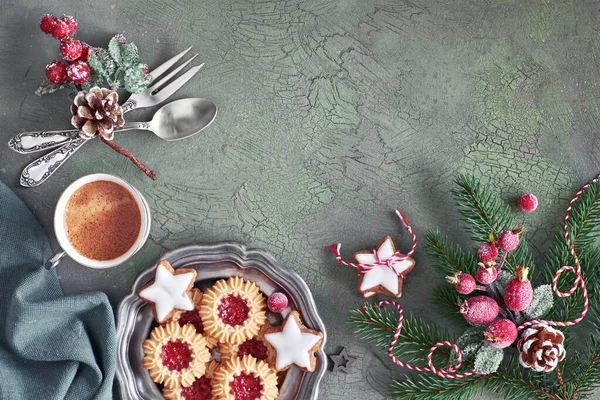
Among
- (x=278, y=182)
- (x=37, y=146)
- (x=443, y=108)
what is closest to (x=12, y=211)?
(x=37, y=146)

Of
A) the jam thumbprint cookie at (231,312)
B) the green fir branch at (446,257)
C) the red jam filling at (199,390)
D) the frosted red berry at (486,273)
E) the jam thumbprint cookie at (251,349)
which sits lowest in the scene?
the red jam filling at (199,390)

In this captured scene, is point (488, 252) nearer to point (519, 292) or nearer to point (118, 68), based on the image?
point (519, 292)

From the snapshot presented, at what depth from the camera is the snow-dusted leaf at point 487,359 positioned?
1.24 meters

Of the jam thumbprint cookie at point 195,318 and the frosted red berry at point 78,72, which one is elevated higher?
the frosted red berry at point 78,72

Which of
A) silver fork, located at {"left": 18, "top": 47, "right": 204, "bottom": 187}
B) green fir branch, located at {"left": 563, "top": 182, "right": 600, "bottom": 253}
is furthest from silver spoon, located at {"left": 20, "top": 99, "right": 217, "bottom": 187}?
green fir branch, located at {"left": 563, "top": 182, "right": 600, "bottom": 253}

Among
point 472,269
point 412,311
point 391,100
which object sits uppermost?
point 391,100

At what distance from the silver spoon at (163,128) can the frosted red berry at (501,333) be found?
29.2 inches

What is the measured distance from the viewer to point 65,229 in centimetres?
129

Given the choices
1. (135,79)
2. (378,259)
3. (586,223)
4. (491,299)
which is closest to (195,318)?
(378,259)

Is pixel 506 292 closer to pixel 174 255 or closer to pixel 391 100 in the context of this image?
pixel 391 100

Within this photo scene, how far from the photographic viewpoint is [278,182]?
4.50 ft

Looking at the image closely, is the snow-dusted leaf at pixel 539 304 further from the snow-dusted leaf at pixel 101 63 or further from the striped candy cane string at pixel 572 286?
the snow-dusted leaf at pixel 101 63

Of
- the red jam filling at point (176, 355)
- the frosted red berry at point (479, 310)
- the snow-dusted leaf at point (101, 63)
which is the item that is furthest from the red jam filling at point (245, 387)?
the snow-dusted leaf at point (101, 63)

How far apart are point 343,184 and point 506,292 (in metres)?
0.42
